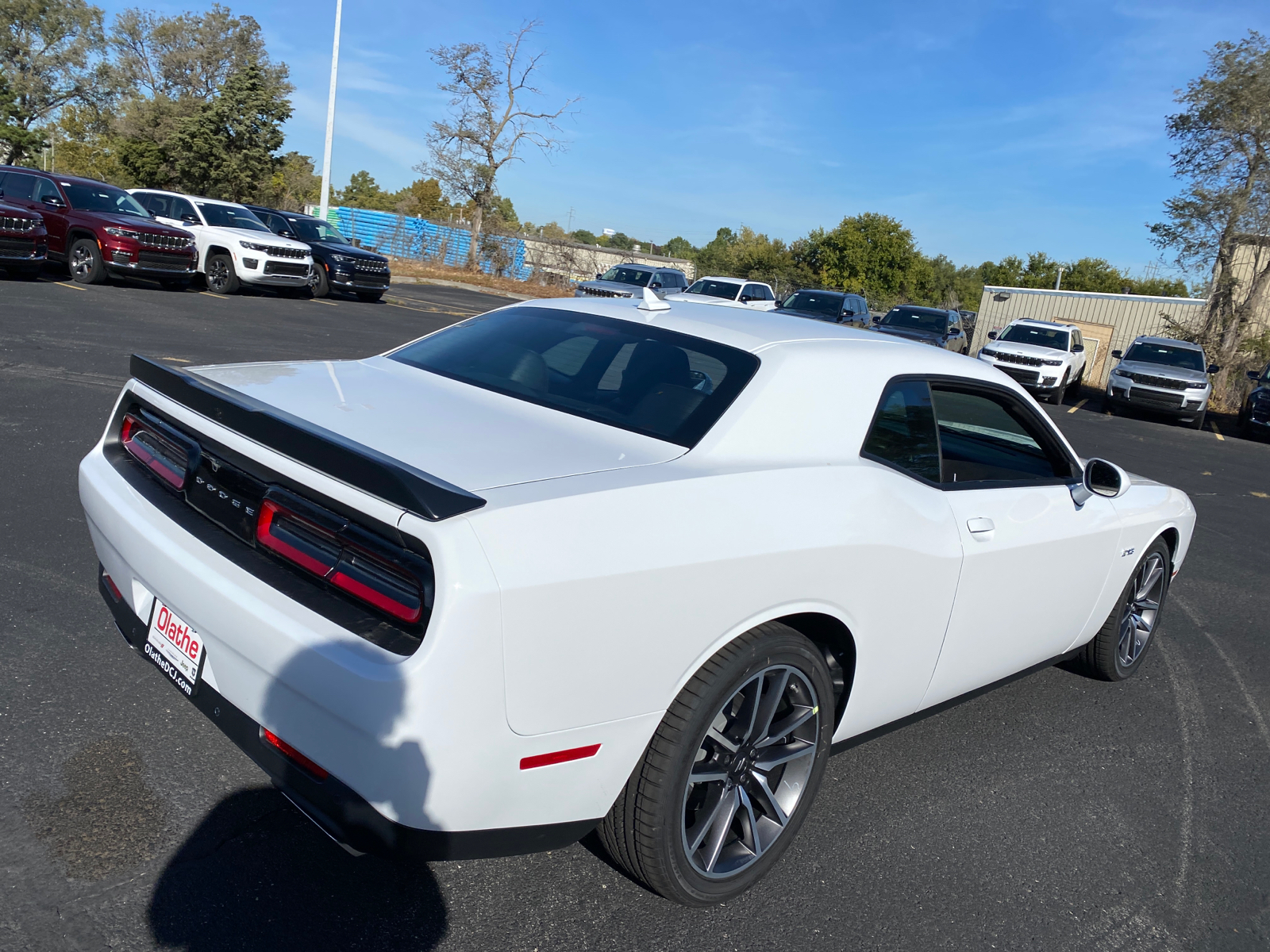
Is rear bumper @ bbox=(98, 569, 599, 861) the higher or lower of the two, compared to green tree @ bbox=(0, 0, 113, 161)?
lower

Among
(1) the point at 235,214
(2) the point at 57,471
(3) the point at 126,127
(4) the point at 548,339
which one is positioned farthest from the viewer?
(3) the point at 126,127

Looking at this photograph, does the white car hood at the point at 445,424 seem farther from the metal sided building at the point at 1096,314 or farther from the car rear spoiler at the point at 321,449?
the metal sided building at the point at 1096,314

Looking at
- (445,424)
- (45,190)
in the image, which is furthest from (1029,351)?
(445,424)

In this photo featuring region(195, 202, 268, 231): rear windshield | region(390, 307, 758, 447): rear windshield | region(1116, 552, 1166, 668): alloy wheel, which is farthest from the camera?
region(195, 202, 268, 231): rear windshield

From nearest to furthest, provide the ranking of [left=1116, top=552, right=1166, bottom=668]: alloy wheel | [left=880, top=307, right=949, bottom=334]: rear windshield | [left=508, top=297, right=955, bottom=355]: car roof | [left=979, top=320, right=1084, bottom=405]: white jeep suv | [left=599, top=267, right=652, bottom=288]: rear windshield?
[left=508, top=297, right=955, bottom=355]: car roof < [left=1116, top=552, right=1166, bottom=668]: alloy wheel < [left=979, top=320, right=1084, bottom=405]: white jeep suv < [left=880, top=307, right=949, bottom=334]: rear windshield < [left=599, top=267, right=652, bottom=288]: rear windshield

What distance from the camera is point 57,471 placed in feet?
18.2

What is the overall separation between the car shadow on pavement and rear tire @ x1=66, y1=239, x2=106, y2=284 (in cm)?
1657

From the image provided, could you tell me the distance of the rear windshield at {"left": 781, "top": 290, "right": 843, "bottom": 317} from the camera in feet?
71.8

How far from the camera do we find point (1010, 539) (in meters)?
3.37

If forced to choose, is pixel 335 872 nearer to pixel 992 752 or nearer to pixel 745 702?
pixel 745 702

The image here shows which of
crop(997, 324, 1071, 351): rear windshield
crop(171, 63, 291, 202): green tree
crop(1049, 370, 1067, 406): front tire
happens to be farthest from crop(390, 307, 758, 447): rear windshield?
crop(171, 63, 291, 202): green tree

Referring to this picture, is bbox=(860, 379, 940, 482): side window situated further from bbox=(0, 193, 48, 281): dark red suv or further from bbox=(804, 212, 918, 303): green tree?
bbox=(804, 212, 918, 303): green tree

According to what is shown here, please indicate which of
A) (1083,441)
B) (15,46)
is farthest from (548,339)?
(15,46)

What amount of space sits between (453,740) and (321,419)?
1070 millimetres
